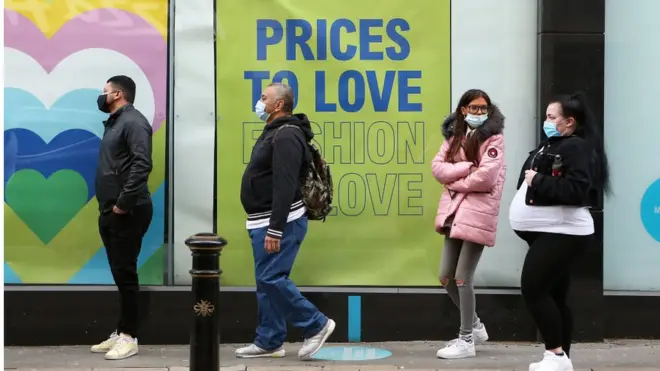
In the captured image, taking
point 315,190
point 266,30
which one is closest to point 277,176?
point 315,190

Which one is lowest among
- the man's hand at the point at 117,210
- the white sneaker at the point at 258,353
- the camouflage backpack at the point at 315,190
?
the white sneaker at the point at 258,353

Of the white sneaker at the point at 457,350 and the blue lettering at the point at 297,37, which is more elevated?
the blue lettering at the point at 297,37

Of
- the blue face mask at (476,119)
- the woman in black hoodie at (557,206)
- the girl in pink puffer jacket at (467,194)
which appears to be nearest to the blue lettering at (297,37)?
the girl in pink puffer jacket at (467,194)

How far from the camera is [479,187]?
6.62 m

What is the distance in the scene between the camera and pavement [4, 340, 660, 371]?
21.6 ft

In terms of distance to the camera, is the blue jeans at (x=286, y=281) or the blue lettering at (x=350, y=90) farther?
the blue lettering at (x=350, y=90)

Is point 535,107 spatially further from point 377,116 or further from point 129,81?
point 129,81

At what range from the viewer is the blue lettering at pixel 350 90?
7.56 m

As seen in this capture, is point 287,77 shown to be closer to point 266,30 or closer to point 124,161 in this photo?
point 266,30

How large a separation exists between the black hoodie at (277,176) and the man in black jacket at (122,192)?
0.79 metres

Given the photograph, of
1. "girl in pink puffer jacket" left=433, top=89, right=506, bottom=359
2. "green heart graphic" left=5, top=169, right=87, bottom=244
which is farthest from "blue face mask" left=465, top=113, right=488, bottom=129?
"green heart graphic" left=5, top=169, right=87, bottom=244

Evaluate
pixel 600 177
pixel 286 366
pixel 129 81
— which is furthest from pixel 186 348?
pixel 600 177

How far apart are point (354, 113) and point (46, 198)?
236 cm

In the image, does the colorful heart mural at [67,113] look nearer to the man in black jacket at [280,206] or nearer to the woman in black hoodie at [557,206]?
the man in black jacket at [280,206]
